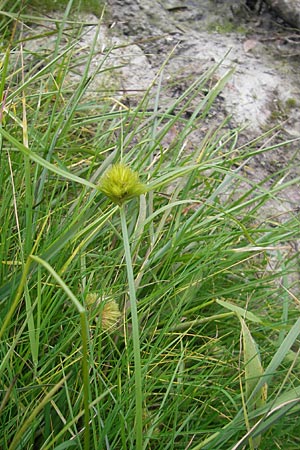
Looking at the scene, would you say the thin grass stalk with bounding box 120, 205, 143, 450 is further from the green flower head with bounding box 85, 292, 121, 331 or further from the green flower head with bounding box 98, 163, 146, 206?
the green flower head with bounding box 85, 292, 121, 331

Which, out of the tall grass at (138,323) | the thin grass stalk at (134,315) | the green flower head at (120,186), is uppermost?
the green flower head at (120,186)

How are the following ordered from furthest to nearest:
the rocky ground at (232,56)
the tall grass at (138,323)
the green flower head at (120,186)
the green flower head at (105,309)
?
the rocky ground at (232,56) < the green flower head at (105,309) < the tall grass at (138,323) < the green flower head at (120,186)

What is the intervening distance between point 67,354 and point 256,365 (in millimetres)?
331

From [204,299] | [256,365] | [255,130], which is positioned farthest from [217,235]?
[255,130]

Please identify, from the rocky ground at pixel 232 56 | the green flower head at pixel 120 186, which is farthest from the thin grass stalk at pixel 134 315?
the rocky ground at pixel 232 56

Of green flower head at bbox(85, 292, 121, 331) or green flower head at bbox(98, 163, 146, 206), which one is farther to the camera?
green flower head at bbox(85, 292, 121, 331)

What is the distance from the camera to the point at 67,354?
1129 millimetres

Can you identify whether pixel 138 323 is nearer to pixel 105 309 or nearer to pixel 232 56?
pixel 105 309

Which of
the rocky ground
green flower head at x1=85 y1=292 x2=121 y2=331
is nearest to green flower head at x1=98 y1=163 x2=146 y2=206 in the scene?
green flower head at x1=85 y1=292 x2=121 y2=331

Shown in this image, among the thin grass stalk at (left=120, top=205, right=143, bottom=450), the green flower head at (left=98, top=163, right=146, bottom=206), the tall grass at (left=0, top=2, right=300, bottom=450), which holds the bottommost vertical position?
the tall grass at (left=0, top=2, right=300, bottom=450)

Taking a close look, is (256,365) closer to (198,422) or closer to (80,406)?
(198,422)

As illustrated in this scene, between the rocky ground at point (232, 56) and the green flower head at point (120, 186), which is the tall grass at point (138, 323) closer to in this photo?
the green flower head at point (120, 186)

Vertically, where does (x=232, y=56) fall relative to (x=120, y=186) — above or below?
below

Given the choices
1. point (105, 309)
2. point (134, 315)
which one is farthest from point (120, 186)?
point (105, 309)
